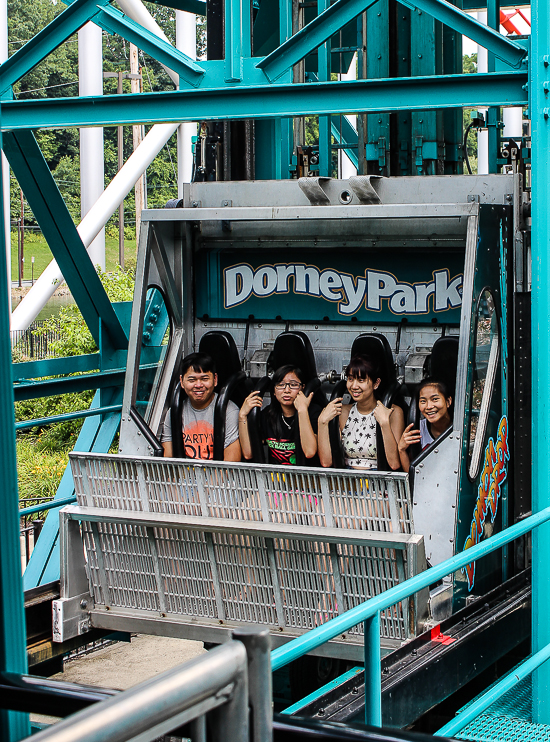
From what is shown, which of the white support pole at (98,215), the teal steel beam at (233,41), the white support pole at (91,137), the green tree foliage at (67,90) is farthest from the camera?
the green tree foliage at (67,90)

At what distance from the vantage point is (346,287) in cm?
717

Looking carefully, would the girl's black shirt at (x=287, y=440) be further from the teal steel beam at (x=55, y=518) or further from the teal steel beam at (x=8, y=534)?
the teal steel beam at (x=8, y=534)

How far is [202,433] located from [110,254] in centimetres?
5112

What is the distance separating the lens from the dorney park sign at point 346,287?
6836 millimetres

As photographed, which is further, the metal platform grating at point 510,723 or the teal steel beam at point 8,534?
the metal platform grating at point 510,723

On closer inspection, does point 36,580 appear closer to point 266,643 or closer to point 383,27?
point 383,27

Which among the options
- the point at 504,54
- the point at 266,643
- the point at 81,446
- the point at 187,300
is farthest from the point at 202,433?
the point at 266,643

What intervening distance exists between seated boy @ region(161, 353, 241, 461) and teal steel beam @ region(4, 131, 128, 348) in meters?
1.47

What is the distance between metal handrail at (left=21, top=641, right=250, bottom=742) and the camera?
1.08 m

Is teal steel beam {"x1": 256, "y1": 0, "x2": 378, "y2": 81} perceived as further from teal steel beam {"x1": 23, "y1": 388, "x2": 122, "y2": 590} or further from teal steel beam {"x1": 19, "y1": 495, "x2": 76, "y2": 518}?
teal steel beam {"x1": 19, "y1": 495, "x2": 76, "y2": 518}

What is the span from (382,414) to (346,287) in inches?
58.6

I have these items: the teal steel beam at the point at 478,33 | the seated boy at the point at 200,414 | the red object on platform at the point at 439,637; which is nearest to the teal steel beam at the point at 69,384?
the seated boy at the point at 200,414

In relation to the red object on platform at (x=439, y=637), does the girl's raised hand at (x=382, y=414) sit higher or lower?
higher

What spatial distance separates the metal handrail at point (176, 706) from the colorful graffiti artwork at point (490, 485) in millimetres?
4397
